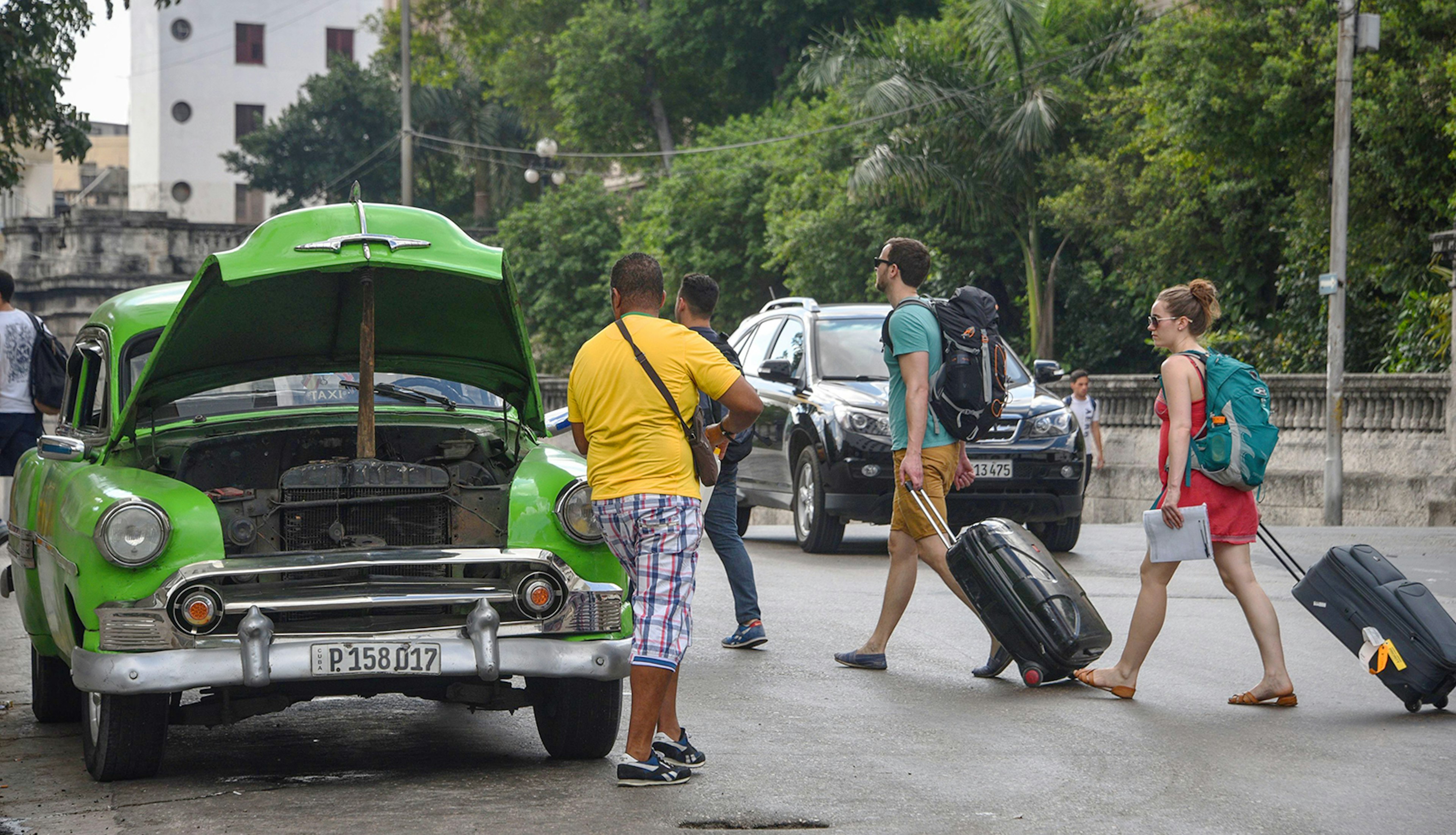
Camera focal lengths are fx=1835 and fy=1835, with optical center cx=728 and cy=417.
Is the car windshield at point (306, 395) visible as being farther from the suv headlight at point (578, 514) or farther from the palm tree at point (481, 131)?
the palm tree at point (481, 131)

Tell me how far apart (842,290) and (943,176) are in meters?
5.54

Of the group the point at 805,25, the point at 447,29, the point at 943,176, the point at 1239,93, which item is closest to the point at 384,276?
the point at 1239,93

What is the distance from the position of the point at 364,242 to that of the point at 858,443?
7401mm

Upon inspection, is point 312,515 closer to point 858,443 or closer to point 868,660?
point 868,660

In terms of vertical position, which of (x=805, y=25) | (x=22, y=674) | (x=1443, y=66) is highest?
(x=805, y=25)

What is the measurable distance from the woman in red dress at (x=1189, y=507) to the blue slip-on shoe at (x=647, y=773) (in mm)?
2551

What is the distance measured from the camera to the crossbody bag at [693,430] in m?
5.68

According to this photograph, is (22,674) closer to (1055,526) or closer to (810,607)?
(810,607)

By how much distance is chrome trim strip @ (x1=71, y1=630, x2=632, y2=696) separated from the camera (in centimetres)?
547

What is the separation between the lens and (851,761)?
20.4 feet

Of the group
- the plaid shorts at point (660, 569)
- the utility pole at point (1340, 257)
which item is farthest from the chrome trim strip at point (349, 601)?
the utility pole at point (1340, 257)

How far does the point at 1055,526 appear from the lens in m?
13.9

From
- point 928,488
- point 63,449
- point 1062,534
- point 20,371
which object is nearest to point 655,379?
point 63,449

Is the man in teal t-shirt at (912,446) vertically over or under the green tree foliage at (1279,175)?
under
